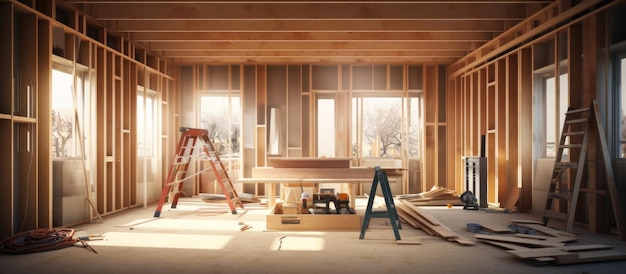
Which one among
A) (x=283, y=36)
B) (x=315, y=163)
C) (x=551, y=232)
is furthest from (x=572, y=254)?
(x=283, y=36)

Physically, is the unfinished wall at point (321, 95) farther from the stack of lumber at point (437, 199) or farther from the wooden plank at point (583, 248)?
the wooden plank at point (583, 248)

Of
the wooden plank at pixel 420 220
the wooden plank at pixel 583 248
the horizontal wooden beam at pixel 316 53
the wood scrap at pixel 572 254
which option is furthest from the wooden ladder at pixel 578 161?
the horizontal wooden beam at pixel 316 53

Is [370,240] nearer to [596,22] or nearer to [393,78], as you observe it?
[596,22]

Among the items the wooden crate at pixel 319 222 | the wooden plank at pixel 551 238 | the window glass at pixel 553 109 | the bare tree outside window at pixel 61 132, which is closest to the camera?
the wooden plank at pixel 551 238

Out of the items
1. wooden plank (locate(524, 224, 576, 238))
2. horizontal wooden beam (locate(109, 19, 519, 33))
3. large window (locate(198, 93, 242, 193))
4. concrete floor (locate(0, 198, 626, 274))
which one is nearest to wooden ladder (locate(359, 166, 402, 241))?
concrete floor (locate(0, 198, 626, 274))

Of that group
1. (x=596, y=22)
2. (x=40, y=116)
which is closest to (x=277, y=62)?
(x=40, y=116)

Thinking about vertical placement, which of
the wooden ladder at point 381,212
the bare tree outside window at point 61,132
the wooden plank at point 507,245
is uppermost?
the bare tree outside window at point 61,132

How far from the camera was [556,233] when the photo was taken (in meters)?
5.80

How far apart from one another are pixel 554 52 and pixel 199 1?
551cm

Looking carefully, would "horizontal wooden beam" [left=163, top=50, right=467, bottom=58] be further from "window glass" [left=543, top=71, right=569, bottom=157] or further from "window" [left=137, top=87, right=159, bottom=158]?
"window glass" [left=543, top=71, right=569, bottom=157]

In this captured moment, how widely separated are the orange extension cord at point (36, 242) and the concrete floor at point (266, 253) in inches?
4.6

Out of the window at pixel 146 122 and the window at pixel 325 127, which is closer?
the window at pixel 146 122

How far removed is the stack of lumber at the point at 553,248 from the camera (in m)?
4.50

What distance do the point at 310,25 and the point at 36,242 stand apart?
5392 mm
